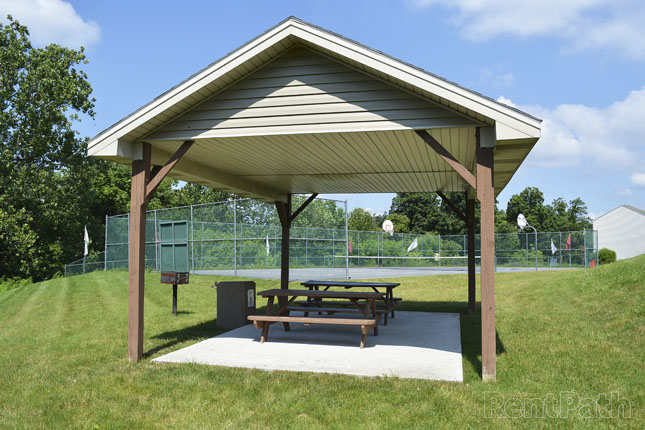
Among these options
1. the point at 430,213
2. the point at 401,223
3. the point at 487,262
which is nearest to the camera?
the point at 487,262

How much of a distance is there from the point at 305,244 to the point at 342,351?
51.0ft

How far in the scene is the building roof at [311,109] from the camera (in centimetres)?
630

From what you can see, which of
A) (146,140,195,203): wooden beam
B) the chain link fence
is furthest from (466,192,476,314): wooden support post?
the chain link fence

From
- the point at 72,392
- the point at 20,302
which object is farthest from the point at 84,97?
the point at 72,392

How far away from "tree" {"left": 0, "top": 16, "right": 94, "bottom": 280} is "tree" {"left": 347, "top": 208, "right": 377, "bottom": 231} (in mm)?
29623

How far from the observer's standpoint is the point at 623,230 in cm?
5394

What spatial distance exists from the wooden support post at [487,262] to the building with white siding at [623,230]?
176 feet

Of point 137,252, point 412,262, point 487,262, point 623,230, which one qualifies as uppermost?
point 623,230

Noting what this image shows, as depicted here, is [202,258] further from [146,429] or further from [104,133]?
[146,429]

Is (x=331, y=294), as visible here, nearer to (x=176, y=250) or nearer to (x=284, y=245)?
(x=176, y=250)

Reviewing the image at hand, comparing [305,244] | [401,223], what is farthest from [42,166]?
[401,223]

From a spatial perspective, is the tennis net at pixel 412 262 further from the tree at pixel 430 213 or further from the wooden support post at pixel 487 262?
the wooden support post at pixel 487 262

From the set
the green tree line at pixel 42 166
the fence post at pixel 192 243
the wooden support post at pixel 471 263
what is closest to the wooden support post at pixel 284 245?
the wooden support post at pixel 471 263

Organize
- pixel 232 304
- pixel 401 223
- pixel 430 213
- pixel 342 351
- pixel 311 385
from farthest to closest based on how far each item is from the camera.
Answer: pixel 401 223 < pixel 430 213 < pixel 232 304 < pixel 342 351 < pixel 311 385
